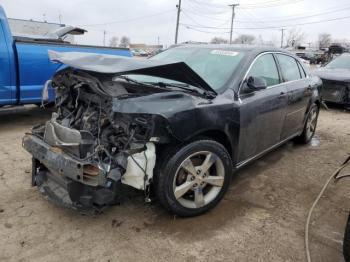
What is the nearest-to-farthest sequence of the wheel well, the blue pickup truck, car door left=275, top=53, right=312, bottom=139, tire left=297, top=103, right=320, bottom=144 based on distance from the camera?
the wheel well < car door left=275, top=53, right=312, bottom=139 < tire left=297, top=103, right=320, bottom=144 < the blue pickup truck

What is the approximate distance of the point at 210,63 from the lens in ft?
13.4

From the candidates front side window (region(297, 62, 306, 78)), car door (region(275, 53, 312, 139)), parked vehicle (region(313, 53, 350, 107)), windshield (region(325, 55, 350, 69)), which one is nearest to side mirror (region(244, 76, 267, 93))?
car door (region(275, 53, 312, 139))

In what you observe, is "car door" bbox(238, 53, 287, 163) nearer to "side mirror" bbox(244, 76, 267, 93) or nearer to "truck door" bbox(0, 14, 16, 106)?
"side mirror" bbox(244, 76, 267, 93)

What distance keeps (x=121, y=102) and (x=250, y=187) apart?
2.11 m

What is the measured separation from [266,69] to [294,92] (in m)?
0.77

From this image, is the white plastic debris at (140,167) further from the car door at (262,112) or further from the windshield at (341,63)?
the windshield at (341,63)

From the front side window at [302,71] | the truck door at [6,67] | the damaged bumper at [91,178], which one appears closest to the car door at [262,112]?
the front side window at [302,71]

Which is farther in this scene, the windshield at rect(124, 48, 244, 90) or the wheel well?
the windshield at rect(124, 48, 244, 90)

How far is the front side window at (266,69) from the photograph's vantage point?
4082 millimetres

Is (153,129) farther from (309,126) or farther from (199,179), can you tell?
(309,126)

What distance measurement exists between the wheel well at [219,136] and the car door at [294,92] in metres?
1.46

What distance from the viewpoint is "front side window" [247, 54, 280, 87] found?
13.4 feet

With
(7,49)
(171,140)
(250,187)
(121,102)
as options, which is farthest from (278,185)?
(7,49)

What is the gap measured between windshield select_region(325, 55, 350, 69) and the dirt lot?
7.74 m
